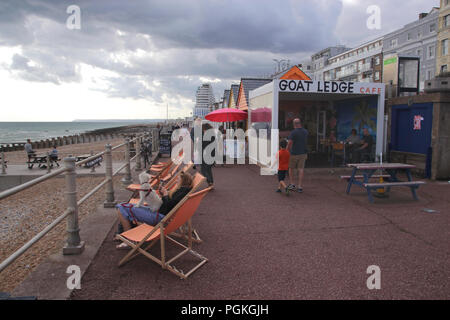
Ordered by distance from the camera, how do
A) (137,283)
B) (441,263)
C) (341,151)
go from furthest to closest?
(341,151) → (441,263) → (137,283)

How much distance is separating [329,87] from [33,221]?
895 centimetres

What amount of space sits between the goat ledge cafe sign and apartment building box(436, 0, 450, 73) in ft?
135

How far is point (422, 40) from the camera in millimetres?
50438

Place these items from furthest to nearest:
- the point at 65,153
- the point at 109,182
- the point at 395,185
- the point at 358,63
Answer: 1. the point at 358,63
2. the point at 65,153
3. the point at 395,185
4. the point at 109,182

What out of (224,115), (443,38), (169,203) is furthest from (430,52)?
(169,203)

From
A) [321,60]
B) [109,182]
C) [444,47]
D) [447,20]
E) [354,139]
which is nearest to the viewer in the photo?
[109,182]

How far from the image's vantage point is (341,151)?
1248cm

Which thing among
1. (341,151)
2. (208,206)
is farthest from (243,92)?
(208,206)

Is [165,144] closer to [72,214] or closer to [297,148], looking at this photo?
[297,148]

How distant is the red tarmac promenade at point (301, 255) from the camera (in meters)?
3.22

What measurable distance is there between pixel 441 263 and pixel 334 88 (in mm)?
7501

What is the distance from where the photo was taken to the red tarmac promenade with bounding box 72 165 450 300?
10.6ft

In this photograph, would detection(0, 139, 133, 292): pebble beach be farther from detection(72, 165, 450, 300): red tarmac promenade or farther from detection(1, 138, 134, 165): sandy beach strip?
detection(1, 138, 134, 165): sandy beach strip
